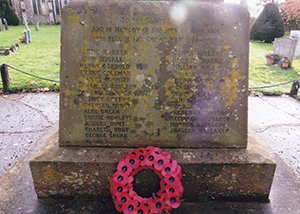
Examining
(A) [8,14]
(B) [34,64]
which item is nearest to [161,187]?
(B) [34,64]

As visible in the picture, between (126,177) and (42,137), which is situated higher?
(126,177)

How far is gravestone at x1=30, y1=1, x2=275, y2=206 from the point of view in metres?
2.61

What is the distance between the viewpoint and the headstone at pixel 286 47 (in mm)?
11156

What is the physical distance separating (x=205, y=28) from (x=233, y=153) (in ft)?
3.90

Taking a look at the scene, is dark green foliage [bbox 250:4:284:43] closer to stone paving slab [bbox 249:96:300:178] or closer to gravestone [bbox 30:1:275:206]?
stone paving slab [bbox 249:96:300:178]

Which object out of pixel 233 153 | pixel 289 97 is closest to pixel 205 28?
pixel 233 153

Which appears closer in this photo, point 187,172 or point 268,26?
point 187,172

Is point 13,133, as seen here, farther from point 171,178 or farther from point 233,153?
point 233,153

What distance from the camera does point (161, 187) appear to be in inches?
96.9

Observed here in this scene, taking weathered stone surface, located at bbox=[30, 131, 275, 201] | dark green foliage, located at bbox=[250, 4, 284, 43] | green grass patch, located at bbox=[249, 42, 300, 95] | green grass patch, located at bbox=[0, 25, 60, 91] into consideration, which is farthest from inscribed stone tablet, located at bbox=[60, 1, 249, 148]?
dark green foliage, located at bbox=[250, 4, 284, 43]

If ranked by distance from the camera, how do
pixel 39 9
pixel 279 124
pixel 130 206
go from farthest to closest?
pixel 39 9 → pixel 279 124 → pixel 130 206

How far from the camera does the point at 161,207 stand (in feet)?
7.93

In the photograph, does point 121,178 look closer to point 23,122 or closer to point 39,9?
point 23,122

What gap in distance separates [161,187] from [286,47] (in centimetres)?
1088
